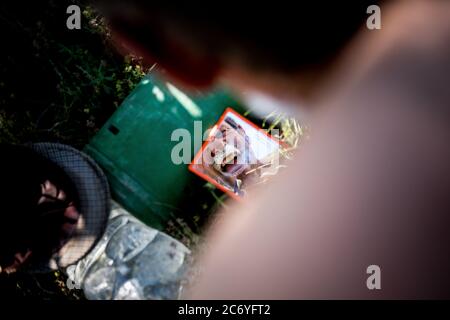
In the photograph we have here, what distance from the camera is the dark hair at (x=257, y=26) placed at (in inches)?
78.4

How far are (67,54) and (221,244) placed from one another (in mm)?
1994

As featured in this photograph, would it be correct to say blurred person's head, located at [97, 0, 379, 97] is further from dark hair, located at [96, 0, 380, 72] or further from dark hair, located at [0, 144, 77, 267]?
dark hair, located at [0, 144, 77, 267]

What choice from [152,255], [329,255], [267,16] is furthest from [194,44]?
[329,255]

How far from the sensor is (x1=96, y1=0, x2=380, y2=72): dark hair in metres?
1.99

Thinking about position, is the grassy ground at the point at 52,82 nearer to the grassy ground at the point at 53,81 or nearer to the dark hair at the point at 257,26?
the grassy ground at the point at 53,81

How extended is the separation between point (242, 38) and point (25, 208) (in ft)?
5.71

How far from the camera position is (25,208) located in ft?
6.26

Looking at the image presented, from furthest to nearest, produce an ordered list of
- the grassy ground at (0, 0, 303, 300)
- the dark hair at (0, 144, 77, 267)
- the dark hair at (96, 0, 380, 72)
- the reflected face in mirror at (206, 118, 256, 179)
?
1. the grassy ground at (0, 0, 303, 300)
2. the reflected face in mirror at (206, 118, 256, 179)
3. the dark hair at (96, 0, 380, 72)
4. the dark hair at (0, 144, 77, 267)

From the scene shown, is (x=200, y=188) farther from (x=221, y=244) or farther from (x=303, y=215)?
(x=303, y=215)

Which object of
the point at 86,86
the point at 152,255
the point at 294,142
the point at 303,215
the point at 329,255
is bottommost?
the point at 152,255

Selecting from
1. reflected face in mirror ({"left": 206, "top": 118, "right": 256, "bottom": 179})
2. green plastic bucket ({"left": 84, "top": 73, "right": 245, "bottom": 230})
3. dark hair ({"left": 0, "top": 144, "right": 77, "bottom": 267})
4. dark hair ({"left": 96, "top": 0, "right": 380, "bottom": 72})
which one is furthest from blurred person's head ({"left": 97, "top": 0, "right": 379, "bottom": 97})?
dark hair ({"left": 0, "top": 144, "right": 77, "bottom": 267})

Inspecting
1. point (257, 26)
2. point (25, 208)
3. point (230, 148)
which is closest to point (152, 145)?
point (230, 148)

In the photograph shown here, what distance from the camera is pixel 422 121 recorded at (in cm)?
131

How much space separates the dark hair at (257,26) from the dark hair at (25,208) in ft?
3.96
